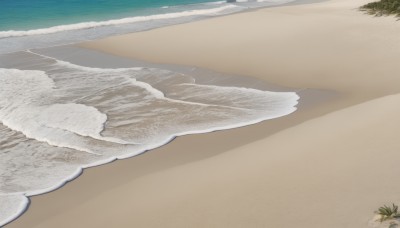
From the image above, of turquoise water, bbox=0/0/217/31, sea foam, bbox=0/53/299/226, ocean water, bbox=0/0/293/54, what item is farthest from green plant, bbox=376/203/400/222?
turquoise water, bbox=0/0/217/31

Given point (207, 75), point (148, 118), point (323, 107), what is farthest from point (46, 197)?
point (207, 75)

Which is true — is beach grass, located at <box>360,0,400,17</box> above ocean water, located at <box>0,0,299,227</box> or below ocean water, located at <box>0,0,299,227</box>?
above

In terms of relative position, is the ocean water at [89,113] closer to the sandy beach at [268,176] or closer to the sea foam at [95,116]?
the sea foam at [95,116]

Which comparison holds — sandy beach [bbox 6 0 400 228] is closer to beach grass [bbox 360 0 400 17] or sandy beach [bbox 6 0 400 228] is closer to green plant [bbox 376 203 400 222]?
green plant [bbox 376 203 400 222]

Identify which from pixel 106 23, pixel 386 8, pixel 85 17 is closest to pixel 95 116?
pixel 386 8

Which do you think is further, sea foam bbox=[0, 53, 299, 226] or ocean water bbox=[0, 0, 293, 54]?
ocean water bbox=[0, 0, 293, 54]

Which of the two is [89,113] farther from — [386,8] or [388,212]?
[386,8]

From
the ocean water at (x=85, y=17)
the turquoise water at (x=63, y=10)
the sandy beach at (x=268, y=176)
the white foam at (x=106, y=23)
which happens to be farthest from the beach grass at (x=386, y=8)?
the turquoise water at (x=63, y=10)
